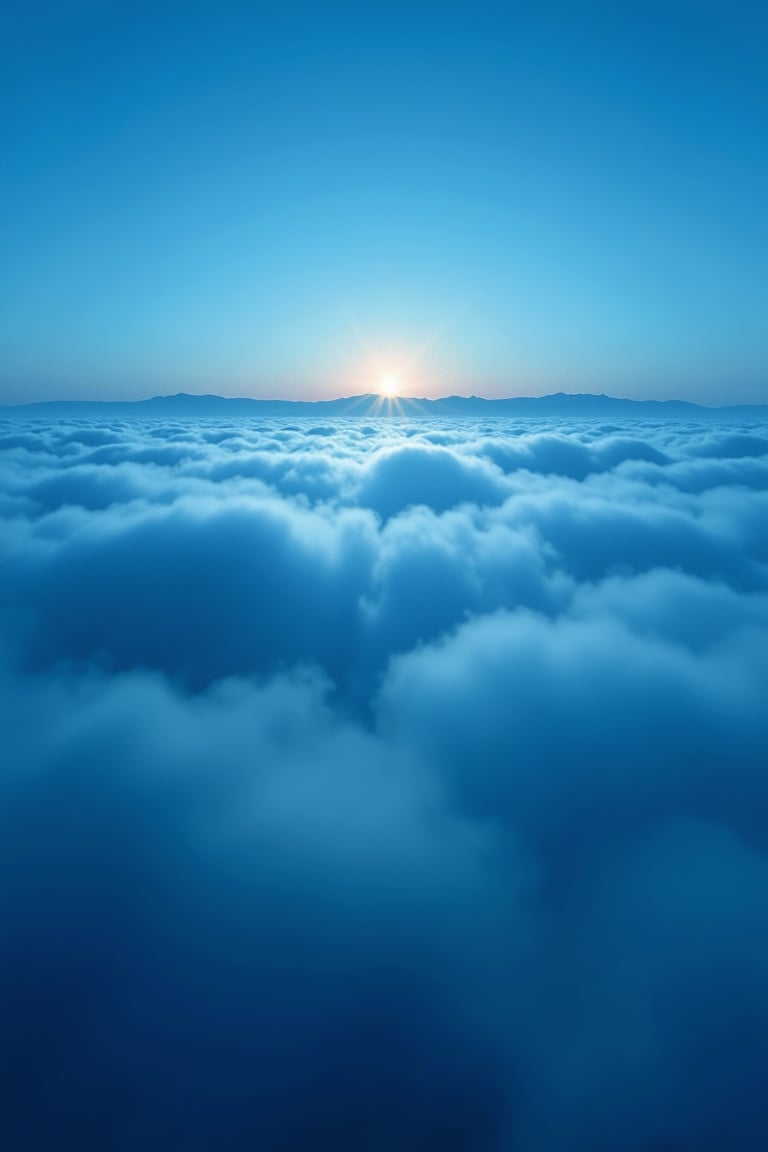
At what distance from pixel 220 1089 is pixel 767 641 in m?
15.6

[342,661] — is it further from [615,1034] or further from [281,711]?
[615,1034]

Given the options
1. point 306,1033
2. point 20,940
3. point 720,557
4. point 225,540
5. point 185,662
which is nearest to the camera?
point 306,1033

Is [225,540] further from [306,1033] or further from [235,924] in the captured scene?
[306,1033]

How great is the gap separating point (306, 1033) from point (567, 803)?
16.6 ft

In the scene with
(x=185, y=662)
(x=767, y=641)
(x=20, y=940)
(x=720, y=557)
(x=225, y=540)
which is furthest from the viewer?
(x=720, y=557)

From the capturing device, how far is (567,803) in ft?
23.9

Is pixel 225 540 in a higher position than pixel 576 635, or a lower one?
higher

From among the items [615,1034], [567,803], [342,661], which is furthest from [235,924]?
[342,661]

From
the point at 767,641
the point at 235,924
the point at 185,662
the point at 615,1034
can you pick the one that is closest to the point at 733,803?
the point at 615,1034

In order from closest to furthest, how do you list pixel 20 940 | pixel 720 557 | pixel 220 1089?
pixel 220 1089 < pixel 20 940 < pixel 720 557

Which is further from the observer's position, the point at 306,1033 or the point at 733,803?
the point at 733,803

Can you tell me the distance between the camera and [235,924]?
5.07 metres

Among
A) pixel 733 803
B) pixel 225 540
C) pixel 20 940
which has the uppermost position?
pixel 225 540

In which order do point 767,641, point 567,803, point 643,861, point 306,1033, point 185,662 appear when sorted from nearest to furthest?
point 306,1033
point 643,861
point 567,803
point 185,662
point 767,641
